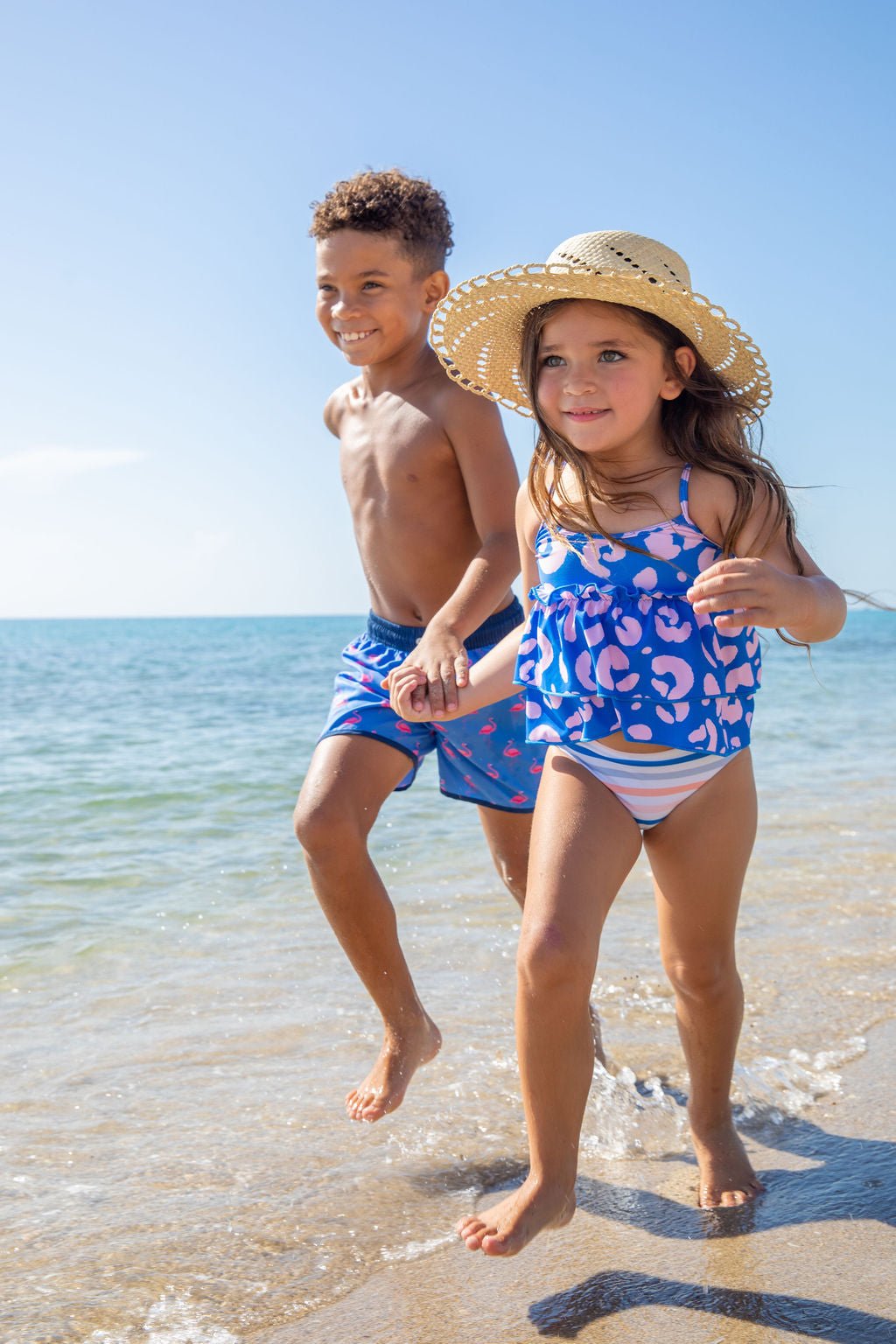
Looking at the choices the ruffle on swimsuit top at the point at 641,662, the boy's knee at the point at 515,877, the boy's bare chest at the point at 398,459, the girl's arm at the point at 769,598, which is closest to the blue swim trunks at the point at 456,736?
the boy's knee at the point at 515,877

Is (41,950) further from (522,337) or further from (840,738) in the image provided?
(840,738)

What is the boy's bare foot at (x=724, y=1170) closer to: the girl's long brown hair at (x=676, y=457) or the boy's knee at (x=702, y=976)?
the boy's knee at (x=702, y=976)

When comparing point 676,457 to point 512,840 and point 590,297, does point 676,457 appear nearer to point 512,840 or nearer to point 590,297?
point 590,297

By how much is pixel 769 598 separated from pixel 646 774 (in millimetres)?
407

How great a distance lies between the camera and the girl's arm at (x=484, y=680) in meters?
2.39

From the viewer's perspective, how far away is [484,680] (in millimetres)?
2422

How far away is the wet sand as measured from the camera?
1.87m

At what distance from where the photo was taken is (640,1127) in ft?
8.95

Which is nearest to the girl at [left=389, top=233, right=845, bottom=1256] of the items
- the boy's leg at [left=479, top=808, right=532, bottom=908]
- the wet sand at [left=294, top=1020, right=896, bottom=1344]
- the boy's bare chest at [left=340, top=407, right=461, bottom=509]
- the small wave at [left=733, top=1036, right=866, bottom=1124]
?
the wet sand at [left=294, top=1020, right=896, bottom=1344]

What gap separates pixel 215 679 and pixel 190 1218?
18.8 m

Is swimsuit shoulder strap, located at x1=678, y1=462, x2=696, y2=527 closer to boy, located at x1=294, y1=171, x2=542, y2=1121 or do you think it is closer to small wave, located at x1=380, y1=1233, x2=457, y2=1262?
boy, located at x1=294, y1=171, x2=542, y2=1121

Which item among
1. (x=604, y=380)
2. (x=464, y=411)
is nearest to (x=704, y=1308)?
(x=604, y=380)

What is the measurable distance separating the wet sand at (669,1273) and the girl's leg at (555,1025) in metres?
0.14

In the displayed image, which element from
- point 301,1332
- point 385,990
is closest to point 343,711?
point 385,990
